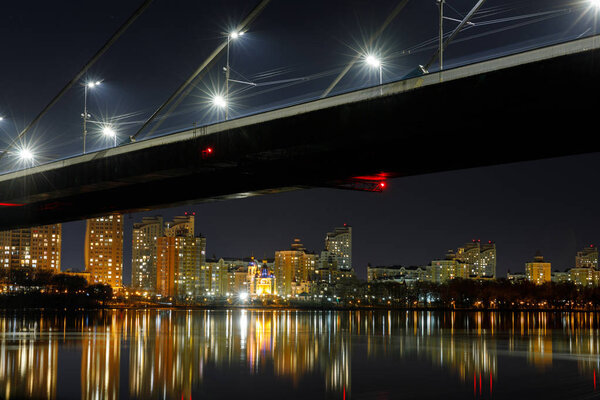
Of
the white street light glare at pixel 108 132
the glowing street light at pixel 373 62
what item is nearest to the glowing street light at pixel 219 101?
the glowing street light at pixel 373 62

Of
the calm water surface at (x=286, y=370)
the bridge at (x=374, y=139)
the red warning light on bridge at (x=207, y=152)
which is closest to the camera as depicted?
the bridge at (x=374, y=139)

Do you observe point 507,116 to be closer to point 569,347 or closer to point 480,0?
point 480,0

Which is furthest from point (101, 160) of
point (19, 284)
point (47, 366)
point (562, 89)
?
point (19, 284)

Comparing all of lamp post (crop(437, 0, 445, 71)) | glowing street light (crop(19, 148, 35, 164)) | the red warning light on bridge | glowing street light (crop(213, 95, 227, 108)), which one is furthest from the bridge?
glowing street light (crop(19, 148, 35, 164))

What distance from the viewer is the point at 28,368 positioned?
26.3 meters

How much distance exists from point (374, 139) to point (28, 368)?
14795 millimetres

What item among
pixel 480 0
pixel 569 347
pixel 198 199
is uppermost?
pixel 480 0

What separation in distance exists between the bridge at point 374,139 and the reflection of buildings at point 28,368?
7.71 meters

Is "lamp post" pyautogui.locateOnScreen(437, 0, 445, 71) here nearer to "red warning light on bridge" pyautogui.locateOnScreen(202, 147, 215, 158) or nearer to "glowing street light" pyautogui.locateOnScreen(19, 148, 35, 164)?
"red warning light on bridge" pyautogui.locateOnScreen(202, 147, 215, 158)

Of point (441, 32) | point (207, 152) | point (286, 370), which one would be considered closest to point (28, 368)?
point (286, 370)

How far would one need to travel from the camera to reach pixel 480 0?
21.6m

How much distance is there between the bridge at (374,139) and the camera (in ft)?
64.2

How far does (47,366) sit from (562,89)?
20060 millimetres

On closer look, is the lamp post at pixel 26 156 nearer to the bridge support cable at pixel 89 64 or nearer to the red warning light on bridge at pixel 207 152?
the bridge support cable at pixel 89 64
